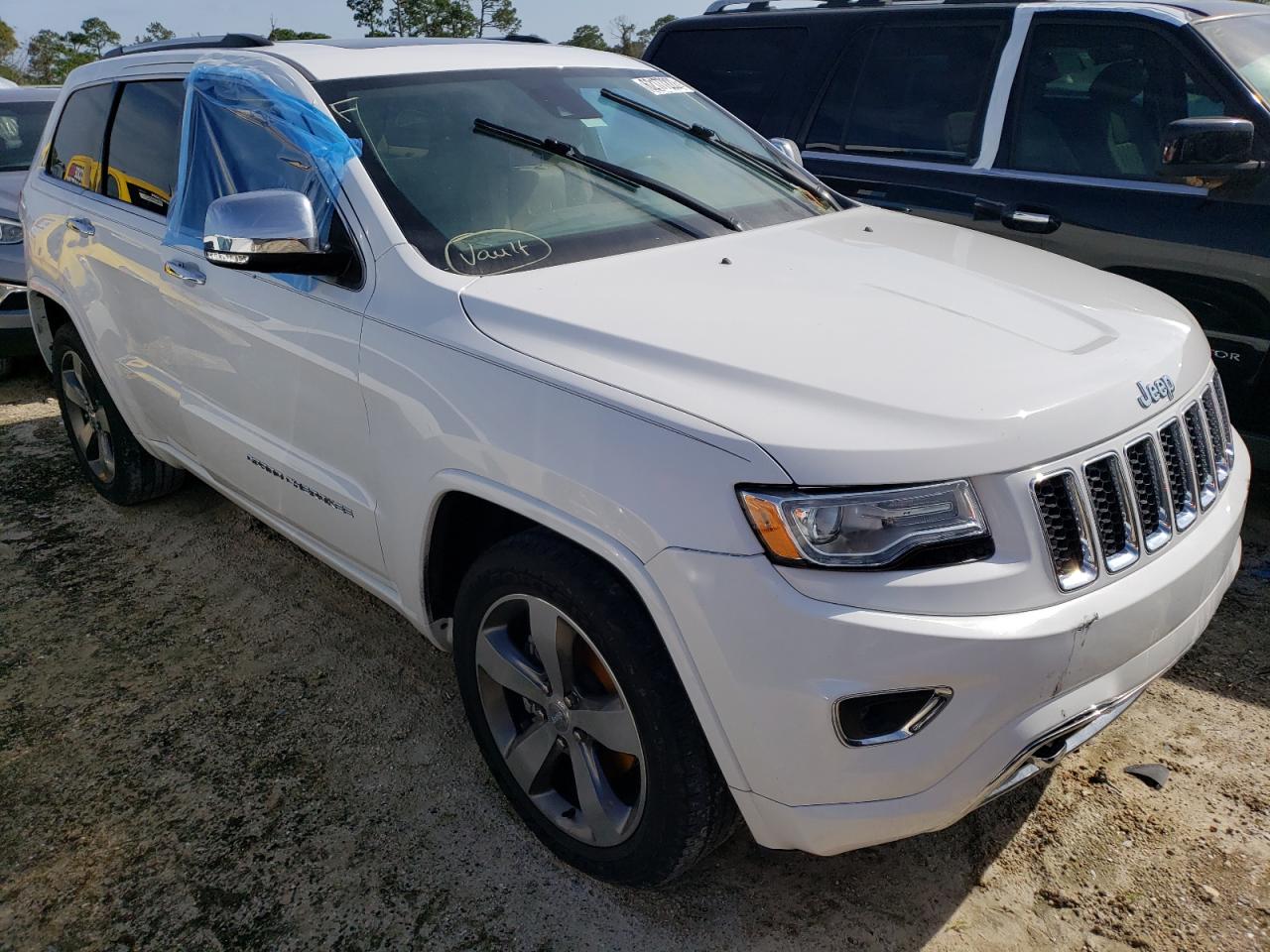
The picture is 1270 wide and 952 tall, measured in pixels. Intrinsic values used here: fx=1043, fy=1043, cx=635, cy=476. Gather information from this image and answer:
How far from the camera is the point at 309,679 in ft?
10.4

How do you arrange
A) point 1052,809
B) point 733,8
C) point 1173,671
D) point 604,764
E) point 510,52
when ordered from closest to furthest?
point 604,764, point 1052,809, point 1173,671, point 510,52, point 733,8

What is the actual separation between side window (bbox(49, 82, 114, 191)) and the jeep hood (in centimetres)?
246

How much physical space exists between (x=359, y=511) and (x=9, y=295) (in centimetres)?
468

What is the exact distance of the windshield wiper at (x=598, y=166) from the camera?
285cm

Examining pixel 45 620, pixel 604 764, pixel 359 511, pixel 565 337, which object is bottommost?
pixel 45 620

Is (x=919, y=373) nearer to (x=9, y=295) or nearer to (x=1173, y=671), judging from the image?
(x=1173, y=671)

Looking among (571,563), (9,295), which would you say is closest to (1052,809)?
(571,563)

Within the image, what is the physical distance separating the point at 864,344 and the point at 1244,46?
110 inches

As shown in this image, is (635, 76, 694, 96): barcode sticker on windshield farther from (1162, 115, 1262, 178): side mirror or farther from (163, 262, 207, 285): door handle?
(1162, 115, 1262, 178): side mirror

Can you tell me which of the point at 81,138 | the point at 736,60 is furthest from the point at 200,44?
the point at 736,60

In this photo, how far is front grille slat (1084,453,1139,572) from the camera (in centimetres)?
193

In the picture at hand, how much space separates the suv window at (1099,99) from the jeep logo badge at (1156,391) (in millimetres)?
2016

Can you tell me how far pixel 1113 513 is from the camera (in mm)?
1952

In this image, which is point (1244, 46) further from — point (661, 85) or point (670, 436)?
point (670, 436)
